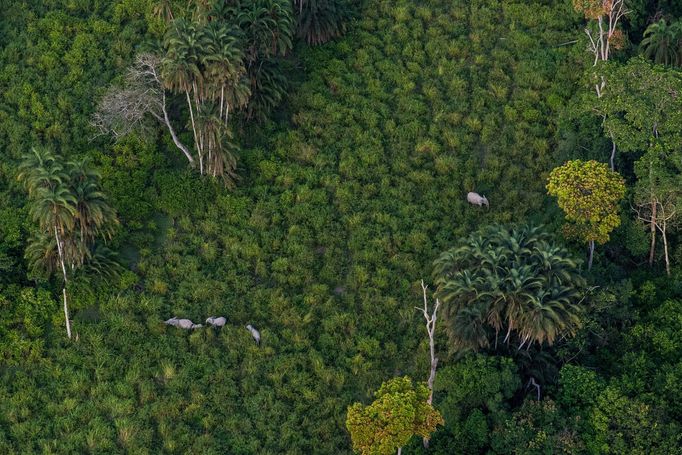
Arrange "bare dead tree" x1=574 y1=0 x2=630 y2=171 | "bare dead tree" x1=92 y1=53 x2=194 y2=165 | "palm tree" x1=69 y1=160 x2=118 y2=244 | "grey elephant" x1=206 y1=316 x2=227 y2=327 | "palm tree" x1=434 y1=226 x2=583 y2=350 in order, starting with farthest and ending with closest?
"bare dead tree" x1=574 y1=0 x2=630 y2=171, "bare dead tree" x1=92 y1=53 x2=194 y2=165, "grey elephant" x1=206 y1=316 x2=227 y2=327, "palm tree" x1=69 y1=160 x2=118 y2=244, "palm tree" x1=434 y1=226 x2=583 y2=350

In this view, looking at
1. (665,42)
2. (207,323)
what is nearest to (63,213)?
(207,323)

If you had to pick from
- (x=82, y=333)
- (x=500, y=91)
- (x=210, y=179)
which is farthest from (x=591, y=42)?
(x=82, y=333)

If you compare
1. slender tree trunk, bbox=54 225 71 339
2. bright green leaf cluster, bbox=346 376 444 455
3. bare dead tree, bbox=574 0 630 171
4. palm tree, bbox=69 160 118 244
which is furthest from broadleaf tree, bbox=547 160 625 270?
slender tree trunk, bbox=54 225 71 339

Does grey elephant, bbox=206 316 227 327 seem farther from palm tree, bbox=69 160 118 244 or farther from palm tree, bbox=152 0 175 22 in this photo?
palm tree, bbox=152 0 175 22

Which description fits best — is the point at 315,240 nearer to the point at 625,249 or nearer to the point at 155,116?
the point at 155,116

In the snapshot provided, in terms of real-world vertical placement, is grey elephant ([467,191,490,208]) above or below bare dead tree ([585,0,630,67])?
below

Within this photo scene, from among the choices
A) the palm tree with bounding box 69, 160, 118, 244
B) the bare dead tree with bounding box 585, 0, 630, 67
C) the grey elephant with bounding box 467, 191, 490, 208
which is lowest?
the grey elephant with bounding box 467, 191, 490, 208
